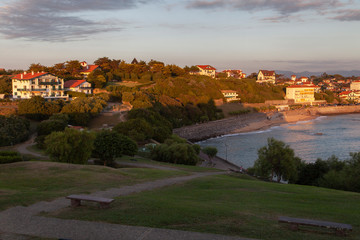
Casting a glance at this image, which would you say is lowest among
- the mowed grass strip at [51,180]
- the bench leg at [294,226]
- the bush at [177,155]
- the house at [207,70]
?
the bush at [177,155]

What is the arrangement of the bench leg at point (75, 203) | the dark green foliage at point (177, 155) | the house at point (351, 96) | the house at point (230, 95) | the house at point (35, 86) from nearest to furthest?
the bench leg at point (75, 203) → the dark green foliage at point (177, 155) → the house at point (35, 86) → the house at point (230, 95) → the house at point (351, 96)

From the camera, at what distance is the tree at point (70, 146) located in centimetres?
2111

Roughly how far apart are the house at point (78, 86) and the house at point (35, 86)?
492cm

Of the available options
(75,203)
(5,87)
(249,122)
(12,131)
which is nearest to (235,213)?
(75,203)

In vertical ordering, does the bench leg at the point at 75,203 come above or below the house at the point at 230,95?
below

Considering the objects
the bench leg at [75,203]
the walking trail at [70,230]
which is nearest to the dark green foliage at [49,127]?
the bench leg at [75,203]

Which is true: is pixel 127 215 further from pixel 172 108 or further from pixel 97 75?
pixel 97 75

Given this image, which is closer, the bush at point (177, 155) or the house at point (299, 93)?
the bush at point (177, 155)

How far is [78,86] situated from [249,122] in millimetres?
40857

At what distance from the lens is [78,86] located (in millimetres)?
65312

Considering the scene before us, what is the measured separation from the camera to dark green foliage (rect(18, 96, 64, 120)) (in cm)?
4572

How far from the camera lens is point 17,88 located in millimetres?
56938

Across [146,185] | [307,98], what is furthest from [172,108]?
[307,98]

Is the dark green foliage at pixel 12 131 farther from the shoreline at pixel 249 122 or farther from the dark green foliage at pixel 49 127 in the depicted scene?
the shoreline at pixel 249 122
